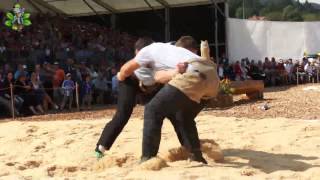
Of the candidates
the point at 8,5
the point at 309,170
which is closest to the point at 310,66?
the point at 8,5

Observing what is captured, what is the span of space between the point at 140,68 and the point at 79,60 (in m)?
14.6

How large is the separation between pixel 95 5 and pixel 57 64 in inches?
342

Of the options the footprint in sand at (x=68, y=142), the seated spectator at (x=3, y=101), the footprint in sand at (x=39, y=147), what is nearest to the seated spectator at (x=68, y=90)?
the seated spectator at (x=3, y=101)

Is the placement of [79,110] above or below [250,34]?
below

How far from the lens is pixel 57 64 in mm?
18594

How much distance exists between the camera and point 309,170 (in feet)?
19.3

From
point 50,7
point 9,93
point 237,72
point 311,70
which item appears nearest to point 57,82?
point 9,93

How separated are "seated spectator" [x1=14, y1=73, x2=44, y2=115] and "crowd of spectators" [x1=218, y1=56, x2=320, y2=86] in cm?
1067

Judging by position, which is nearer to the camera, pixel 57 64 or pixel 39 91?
pixel 39 91

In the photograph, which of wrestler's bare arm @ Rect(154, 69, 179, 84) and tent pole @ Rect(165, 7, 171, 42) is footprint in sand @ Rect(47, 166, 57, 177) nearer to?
wrestler's bare arm @ Rect(154, 69, 179, 84)

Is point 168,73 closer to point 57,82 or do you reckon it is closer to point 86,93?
point 57,82

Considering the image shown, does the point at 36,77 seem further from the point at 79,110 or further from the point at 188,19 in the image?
the point at 188,19

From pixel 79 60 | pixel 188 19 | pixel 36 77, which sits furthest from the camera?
pixel 188 19

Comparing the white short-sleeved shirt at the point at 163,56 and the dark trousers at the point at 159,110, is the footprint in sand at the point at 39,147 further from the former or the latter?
the white short-sleeved shirt at the point at 163,56
